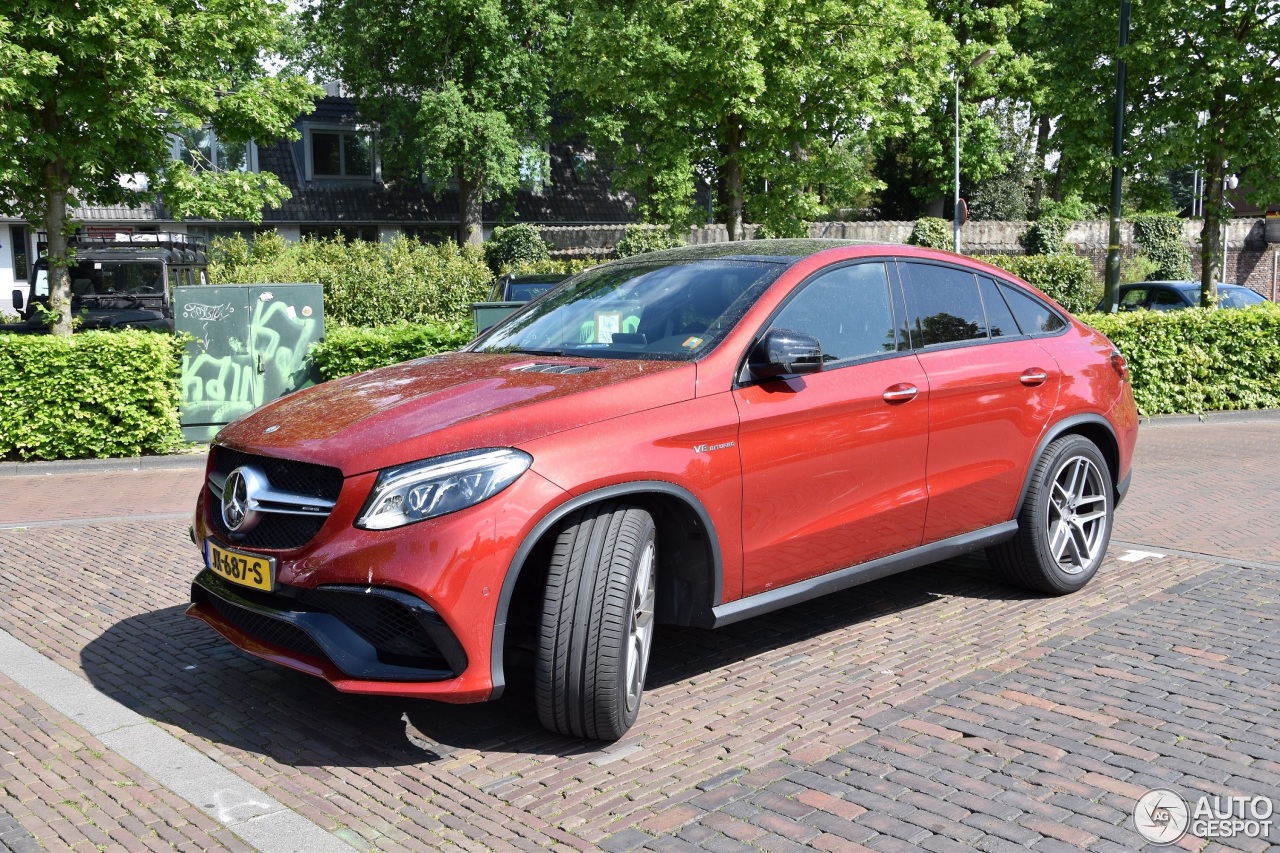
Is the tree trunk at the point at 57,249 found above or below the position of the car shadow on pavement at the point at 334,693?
above

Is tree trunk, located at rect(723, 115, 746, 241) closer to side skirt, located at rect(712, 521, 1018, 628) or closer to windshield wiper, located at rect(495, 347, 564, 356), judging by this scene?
side skirt, located at rect(712, 521, 1018, 628)

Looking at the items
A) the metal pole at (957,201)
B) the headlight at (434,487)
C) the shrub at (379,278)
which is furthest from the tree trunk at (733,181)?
the headlight at (434,487)

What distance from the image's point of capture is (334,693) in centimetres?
483

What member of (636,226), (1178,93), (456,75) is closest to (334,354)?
(1178,93)

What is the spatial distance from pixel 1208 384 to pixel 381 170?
30260mm

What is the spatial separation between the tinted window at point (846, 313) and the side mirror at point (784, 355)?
177mm

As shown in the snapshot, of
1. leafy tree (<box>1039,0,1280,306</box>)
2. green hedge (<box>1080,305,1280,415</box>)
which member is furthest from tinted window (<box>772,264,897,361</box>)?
leafy tree (<box>1039,0,1280,306</box>)

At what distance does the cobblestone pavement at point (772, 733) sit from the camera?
3611 millimetres

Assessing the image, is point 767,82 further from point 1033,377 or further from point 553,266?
point 1033,377

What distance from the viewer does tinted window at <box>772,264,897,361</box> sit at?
495 cm

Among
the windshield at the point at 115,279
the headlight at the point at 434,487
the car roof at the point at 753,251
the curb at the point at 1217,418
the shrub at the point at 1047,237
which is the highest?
the shrub at the point at 1047,237

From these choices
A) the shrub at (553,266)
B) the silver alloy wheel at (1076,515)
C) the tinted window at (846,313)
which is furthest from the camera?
the shrub at (553,266)

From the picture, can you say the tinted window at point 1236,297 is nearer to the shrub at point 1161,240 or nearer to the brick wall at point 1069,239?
the brick wall at point 1069,239

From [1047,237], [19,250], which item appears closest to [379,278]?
[1047,237]
